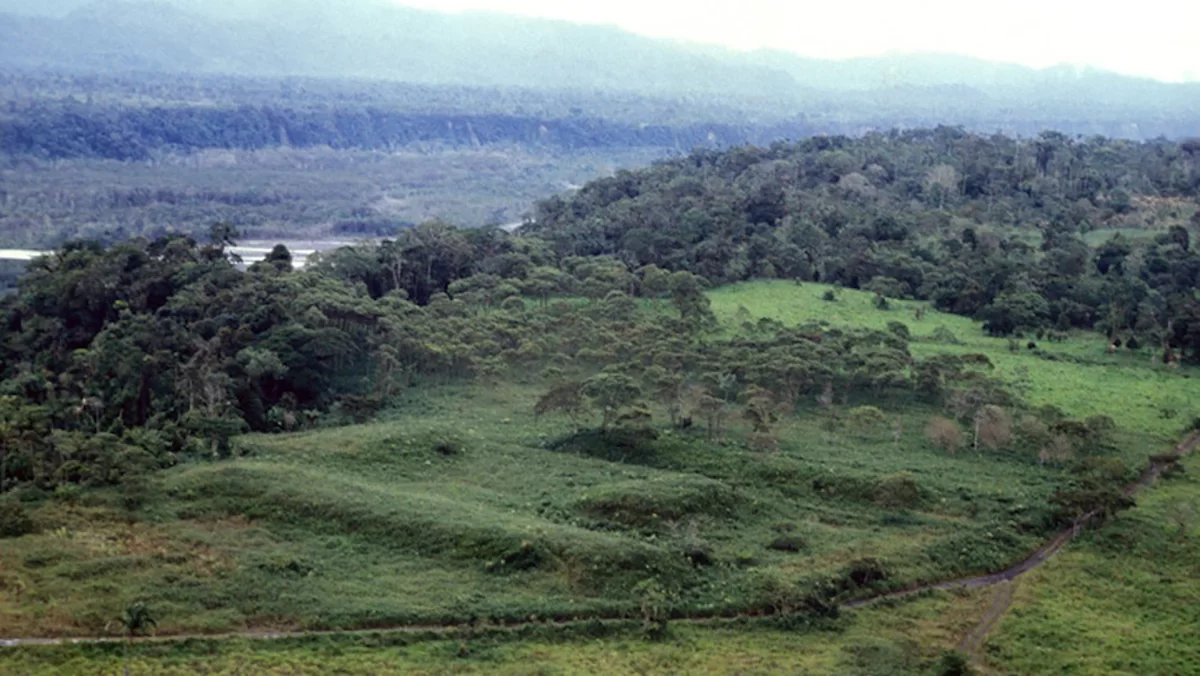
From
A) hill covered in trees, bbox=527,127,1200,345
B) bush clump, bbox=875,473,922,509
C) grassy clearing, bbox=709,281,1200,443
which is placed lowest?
bush clump, bbox=875,473,922,509

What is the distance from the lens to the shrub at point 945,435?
172ft

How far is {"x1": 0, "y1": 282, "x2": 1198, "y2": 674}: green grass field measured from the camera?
33.9 metres

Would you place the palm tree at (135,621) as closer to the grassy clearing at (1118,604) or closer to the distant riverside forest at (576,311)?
the distant riverside forest at (576,311)

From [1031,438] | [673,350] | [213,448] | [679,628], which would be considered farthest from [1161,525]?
[213,448]

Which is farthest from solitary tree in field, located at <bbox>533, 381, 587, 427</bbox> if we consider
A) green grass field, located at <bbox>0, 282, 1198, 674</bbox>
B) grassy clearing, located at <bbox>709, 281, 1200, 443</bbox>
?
grassy clearing, located at <bbox>709, 281, 1200, 443</bbox>

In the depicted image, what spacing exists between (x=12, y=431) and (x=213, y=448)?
730 cm

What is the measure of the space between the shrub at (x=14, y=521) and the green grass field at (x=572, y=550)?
1.83ft

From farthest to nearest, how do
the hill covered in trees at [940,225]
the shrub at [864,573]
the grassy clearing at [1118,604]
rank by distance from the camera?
1. the hill covered in trees at [940,225]
2. the shrub at [864,573]
3. the grassy clearing at [1118,604]

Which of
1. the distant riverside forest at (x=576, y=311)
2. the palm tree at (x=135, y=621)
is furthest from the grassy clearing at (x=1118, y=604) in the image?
the palm tree at (x=135, y=621)

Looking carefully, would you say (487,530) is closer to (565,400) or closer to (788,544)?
(788,544)

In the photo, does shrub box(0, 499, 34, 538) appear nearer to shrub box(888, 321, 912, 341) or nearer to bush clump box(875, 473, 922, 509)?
bush clump box(875, 473, 922, 509)

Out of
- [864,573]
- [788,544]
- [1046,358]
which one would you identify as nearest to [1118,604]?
[864,573]

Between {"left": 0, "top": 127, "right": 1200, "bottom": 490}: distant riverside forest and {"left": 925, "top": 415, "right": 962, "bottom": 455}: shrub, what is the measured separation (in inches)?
146

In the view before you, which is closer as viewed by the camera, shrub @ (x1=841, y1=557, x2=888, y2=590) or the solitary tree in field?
shrub @ (x1=841, y1=557, x2=888, y2=590)
